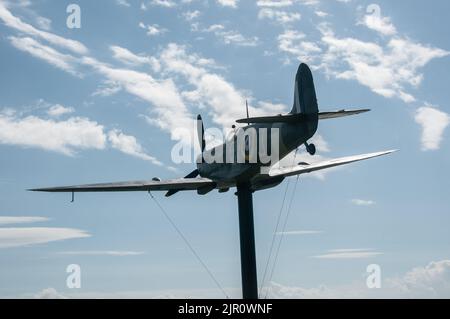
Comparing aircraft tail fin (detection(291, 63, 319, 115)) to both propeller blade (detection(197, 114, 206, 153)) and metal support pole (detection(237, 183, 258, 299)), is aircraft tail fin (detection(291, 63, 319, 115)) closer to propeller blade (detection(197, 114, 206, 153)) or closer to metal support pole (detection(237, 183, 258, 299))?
metal support pole (detection(237, 183, 258, 299))

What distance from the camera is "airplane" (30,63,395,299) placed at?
104ft

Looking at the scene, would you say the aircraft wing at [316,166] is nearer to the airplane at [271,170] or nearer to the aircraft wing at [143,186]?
the airplane at [271,170]

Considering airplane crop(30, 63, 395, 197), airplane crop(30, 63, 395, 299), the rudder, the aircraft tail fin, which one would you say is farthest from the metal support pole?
the aircraft tail fin

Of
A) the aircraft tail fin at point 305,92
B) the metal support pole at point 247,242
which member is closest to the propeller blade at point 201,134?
the metal support pole at point 247,242

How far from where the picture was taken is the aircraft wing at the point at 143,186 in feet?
103

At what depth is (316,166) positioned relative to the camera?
38.2 m

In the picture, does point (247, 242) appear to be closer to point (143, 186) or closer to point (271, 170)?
point (271, 170)

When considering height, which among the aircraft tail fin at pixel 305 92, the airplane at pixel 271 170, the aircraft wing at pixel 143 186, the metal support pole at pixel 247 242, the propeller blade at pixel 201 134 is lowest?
the metal support pole at pixel 247 242

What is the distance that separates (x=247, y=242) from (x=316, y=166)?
7.14 metres
